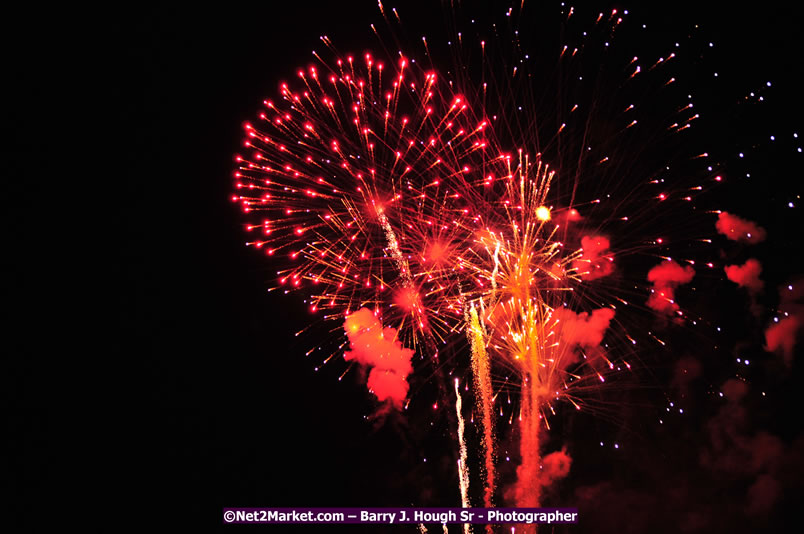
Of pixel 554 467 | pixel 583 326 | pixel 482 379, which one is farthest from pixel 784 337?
pixel 482 379

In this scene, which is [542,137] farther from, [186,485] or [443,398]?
[186,485]

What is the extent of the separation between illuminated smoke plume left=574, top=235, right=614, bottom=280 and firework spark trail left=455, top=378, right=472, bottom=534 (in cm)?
288

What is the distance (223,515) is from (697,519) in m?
7.53

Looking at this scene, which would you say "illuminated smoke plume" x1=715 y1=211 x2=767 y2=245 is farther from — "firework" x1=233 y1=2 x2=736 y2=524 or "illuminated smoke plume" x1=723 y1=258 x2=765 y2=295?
"firework" x1=233 y1=2 x2=736 y2=524

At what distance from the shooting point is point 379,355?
26.7 ft

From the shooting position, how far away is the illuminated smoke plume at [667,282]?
7968 millimetres

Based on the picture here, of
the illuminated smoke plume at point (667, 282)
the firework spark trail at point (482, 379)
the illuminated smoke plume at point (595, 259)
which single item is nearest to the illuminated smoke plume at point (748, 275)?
the illuminated smoke plume at point (667, 282)

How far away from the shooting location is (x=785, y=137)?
7.28 m

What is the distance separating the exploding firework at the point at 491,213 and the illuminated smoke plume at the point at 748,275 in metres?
0.58

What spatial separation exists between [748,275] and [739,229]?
76cm

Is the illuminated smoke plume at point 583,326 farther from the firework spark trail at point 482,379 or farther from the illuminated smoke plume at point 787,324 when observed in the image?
the illuminated smoke plume at point 787,324

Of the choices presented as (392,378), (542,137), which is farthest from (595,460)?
(542,137)

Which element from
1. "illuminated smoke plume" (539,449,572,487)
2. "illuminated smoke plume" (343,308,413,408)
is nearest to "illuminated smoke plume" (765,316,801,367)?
"illuminated smoke plume" (539,449,572,487)

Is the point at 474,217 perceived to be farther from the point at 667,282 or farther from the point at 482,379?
the point at 667,282
